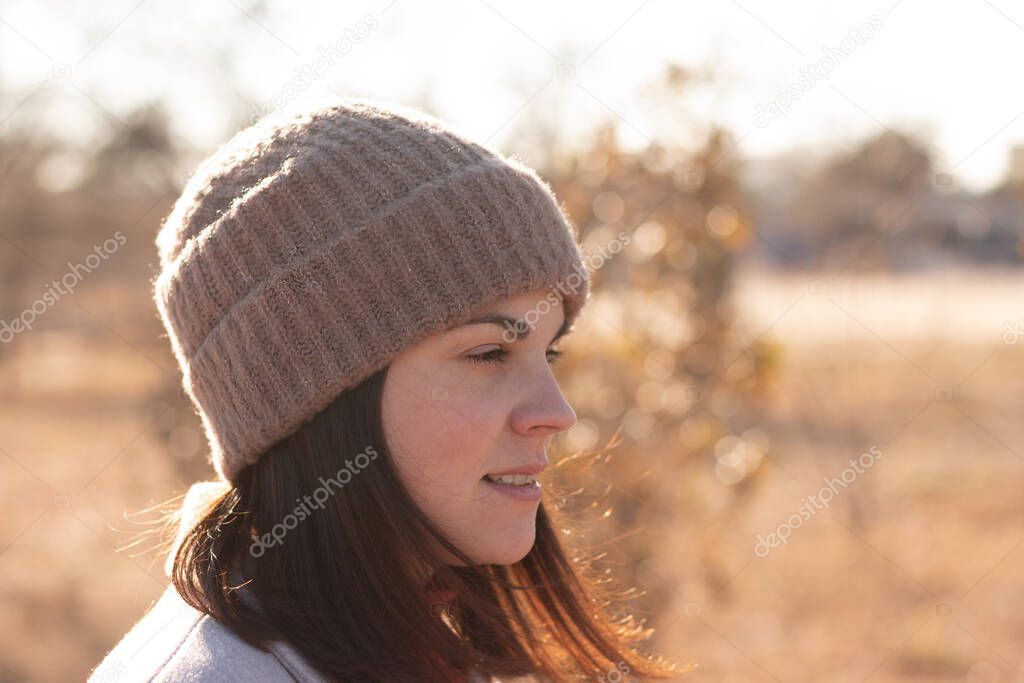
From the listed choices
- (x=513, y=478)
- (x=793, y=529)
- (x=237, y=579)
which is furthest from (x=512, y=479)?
(x=793, y=529)

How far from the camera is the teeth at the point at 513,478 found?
165 cm

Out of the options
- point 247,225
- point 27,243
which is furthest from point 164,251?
point 27,243

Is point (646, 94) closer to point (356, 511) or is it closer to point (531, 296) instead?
point (531, 296)

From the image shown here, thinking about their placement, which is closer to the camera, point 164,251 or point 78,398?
point 164,251

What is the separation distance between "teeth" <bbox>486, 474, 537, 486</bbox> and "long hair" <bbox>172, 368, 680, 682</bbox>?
5.1 inches

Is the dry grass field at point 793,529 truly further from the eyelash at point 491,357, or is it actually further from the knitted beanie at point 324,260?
the eyelash at point 491,357

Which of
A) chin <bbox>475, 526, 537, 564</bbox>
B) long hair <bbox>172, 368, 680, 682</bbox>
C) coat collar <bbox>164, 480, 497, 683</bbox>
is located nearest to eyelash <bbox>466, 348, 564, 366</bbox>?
long hair <bbox>172, 368, 680, 682</bbox>

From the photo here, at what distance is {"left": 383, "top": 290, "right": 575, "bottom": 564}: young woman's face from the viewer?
1589 mm

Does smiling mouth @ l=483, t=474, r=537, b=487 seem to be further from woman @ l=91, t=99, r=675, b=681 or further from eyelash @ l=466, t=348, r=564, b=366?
eyelash @ l=466, t=348, r=564, b=366

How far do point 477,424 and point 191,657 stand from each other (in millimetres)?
537

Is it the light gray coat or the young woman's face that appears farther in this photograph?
the young woman's face

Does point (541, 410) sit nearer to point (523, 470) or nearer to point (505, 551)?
point (523, 470)

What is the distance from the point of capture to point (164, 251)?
183 centimetres

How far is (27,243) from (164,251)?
21.5 ft
